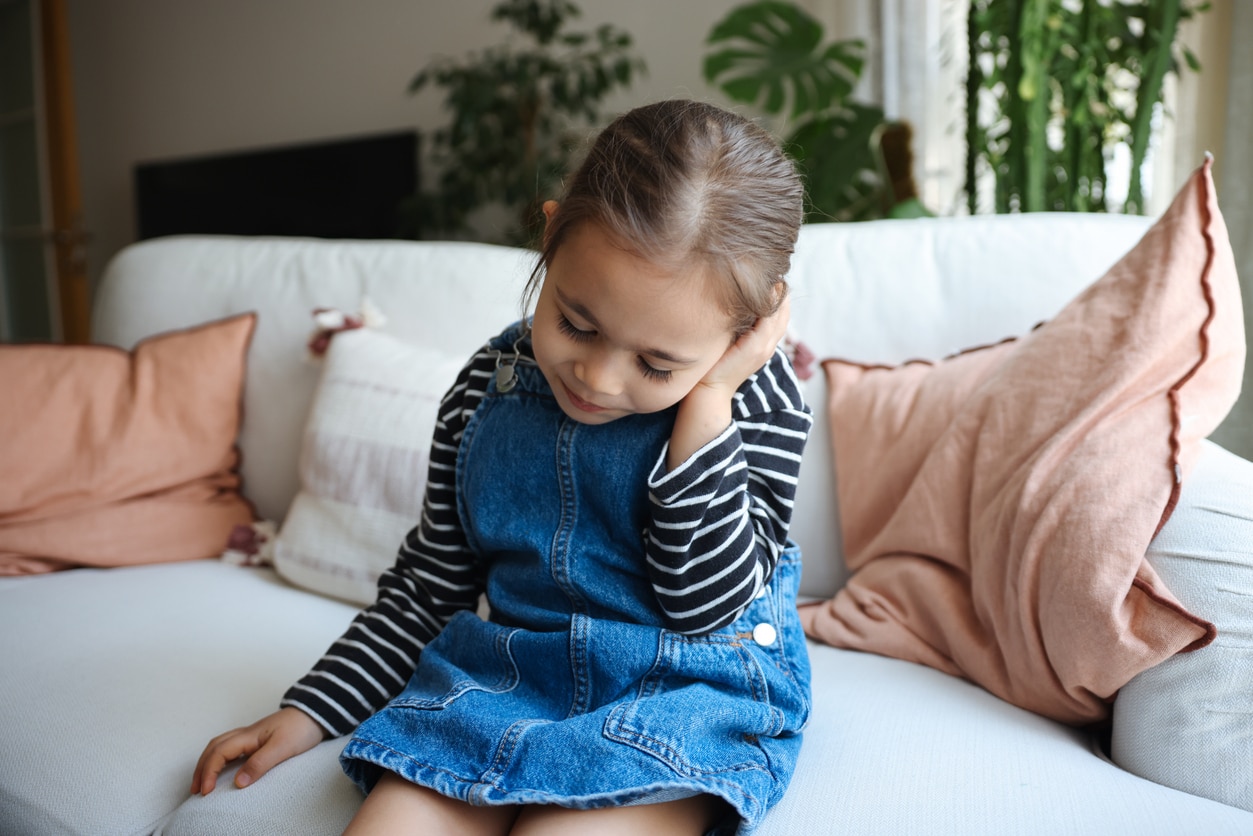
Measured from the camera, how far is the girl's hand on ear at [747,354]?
0.78 metres

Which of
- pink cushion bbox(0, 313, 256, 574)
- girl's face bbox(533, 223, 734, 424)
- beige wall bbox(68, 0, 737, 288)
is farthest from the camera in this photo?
beige wall bbox(68, 0, 737, 288)

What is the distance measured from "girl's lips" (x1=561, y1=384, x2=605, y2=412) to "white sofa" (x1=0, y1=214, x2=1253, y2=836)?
1.21 ft

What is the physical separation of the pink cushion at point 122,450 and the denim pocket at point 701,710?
100 cm

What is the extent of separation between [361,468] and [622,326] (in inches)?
29.9

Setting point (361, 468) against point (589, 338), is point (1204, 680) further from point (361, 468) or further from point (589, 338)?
point (361, 468)

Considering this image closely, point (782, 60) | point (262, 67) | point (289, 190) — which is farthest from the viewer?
point (262, 67)

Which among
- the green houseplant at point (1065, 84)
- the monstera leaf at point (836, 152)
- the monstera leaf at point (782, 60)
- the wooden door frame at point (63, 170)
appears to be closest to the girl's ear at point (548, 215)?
the green houseplant at point (1065, 84)

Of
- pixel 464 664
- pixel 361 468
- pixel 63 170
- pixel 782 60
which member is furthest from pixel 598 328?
pixel 63 170

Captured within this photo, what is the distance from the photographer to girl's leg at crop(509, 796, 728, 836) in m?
0.71

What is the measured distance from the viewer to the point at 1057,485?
34.9 inches

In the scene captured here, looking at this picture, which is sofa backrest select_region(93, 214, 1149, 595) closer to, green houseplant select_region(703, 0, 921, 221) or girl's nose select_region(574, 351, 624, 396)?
girl's nose select_region(574, 351, 624, 396)

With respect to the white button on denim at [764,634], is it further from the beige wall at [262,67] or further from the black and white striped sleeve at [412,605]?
the beige wall at [262,67]

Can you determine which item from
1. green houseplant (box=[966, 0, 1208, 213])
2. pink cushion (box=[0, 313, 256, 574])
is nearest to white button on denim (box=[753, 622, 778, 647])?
pink cushion (box=[0, 313, 256, 574])

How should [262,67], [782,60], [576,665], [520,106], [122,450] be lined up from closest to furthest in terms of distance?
[576,665] < [122,450] < [782,60] < [520,106] < [262,67]
